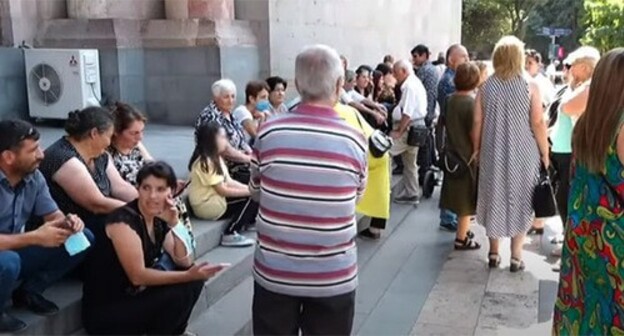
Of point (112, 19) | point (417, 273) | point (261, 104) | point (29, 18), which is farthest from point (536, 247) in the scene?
point (29, 18)

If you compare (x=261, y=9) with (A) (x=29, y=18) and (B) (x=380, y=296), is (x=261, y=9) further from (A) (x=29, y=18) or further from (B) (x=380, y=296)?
(B) (x=380, y=296)

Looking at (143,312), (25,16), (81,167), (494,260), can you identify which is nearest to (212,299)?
(143,312)

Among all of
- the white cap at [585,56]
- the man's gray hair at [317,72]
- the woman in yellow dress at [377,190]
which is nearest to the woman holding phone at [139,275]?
the man's gray hair at [317,72]

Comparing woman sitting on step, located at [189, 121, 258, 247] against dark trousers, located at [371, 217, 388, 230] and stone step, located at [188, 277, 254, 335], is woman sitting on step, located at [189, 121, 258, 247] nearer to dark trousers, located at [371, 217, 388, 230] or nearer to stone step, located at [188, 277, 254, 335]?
stone step, located at [188, 277, 254, 335]

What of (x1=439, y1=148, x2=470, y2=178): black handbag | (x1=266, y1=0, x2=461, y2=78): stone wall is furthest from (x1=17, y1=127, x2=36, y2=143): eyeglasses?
(x1=266, y1=0, x2=461, y2=78): stone wall

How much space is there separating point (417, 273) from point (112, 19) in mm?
5099

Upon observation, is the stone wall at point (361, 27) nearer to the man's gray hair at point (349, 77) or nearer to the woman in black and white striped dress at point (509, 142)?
the man's gray hair at point (349, 77)

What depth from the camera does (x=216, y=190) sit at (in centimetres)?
499

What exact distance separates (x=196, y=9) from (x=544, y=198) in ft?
17.9

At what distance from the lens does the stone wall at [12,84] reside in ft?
25.4

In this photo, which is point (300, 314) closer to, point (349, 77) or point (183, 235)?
point (183, 235)

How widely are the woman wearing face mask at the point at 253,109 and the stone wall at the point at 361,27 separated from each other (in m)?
3.23

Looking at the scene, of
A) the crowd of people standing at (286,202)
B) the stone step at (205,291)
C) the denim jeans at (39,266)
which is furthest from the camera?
the stone step at (205,291)

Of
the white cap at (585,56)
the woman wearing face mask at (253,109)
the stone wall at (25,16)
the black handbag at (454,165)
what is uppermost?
the stone wall at (25,16)
